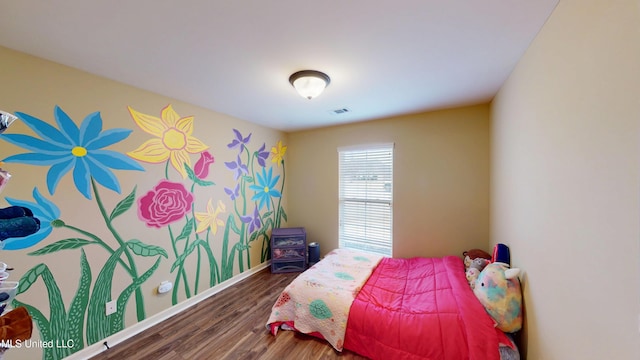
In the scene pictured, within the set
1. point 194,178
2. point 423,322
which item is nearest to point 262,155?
point 194,178

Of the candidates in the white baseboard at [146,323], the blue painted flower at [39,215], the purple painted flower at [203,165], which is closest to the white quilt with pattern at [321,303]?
the white baseboard at [146,323]

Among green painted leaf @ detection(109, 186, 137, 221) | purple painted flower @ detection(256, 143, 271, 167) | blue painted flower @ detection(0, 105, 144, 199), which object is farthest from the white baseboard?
purple painted flower @ detection(256, 143, 271, 167)

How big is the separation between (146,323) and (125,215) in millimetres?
1090

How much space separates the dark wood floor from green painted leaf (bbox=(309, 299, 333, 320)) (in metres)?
0.23

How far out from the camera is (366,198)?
129 inches

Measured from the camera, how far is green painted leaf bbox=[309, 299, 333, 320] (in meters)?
1.87

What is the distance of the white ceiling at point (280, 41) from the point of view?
3.59 ft

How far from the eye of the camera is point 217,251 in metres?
2.76

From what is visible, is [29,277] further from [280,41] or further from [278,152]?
[278,152]

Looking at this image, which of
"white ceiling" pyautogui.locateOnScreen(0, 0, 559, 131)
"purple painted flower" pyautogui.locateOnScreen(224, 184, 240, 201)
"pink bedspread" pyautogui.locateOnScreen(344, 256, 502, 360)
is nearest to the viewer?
"white ceiling" pyautogui.locateOnScreen(0, 0, 559, 131)

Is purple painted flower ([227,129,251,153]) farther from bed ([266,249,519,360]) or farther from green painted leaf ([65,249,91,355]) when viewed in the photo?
bed ([266,249,519,360])

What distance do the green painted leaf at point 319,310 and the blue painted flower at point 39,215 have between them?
83.7 inches

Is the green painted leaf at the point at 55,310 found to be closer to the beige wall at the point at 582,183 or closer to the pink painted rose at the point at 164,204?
the pink painted rose at the point at 164,204

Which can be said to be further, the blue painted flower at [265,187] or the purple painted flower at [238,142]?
the blue painted flower at [265,187]
